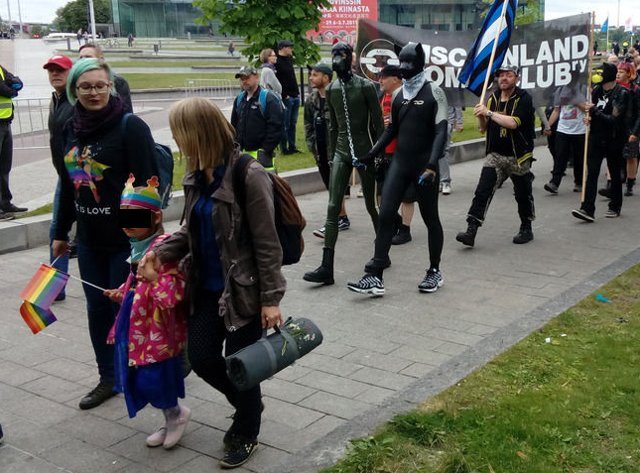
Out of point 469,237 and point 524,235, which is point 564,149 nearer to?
point 524,235

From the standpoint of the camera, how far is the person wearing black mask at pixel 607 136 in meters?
9.35

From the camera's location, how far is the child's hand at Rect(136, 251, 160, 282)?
154 inches

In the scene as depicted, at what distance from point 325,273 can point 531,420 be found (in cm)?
312

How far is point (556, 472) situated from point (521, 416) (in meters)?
0.58

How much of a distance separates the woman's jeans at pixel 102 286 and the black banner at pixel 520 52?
6.92 m

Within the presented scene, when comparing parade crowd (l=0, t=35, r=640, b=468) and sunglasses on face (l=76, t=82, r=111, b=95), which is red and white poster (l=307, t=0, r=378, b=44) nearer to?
parade crowd (l=0, t=35, r=640, b=468)

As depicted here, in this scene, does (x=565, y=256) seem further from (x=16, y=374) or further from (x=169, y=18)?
(x=169, y=18)

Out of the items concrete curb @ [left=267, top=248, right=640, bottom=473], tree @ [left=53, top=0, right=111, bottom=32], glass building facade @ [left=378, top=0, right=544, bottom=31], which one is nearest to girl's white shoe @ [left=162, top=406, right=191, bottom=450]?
concrete curb @ [left=267, top=248, right=640, bottom=473]

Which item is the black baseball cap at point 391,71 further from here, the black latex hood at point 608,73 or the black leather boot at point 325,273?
the black latex hood at point 608,73

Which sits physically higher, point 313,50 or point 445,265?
point 313,50

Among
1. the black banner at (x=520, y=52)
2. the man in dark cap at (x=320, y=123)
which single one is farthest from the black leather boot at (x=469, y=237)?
the black banner at (x=520, y=52)

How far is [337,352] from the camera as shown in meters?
5.55

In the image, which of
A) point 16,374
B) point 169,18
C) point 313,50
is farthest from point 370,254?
point 169,18

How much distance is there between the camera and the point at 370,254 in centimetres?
828
